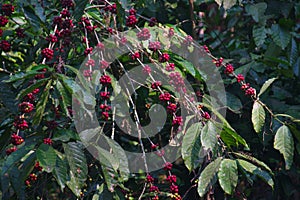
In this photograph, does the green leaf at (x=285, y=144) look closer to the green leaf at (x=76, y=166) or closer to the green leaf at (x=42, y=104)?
the green leaf at (x=76, y=166)

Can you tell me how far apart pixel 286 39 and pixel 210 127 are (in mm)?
838

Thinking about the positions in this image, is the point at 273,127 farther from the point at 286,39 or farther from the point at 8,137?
the point at 8,137

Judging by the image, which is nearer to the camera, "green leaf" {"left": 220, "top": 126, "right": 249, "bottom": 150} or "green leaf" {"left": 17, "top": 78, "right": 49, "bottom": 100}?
"green leaf" {"left": 17, "top": 78, "right": 49, "bottom": 100}

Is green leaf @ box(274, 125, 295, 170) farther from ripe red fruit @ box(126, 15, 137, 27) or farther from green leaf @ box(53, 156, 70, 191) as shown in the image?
green leaf @ box(53, 156, 70, 191)

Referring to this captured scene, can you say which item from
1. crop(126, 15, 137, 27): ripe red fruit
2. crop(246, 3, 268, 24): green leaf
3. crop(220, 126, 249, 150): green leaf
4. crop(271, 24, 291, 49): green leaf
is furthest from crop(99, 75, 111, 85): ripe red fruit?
crop(271, 24, 291, 49): green leaf

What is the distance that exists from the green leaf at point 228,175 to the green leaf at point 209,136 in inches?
4.1

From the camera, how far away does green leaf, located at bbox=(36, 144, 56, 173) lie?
116 cm

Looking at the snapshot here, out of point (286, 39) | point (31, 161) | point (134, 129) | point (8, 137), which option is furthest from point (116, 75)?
point (286, 39)

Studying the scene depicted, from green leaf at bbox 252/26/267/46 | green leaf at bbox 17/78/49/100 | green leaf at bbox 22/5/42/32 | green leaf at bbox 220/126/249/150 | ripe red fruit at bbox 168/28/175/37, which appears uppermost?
green leaf at bbox 22/5/42/32

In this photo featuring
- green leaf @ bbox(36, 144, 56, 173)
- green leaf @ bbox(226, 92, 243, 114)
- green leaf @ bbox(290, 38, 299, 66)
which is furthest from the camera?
green leaf @ bbox(290, 38, 299, 66)

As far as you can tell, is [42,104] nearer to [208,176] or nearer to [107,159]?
[107,159]

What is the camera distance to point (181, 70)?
1662 millimetres

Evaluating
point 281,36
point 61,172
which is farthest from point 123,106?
point 281,36

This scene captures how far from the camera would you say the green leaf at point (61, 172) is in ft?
3.92
